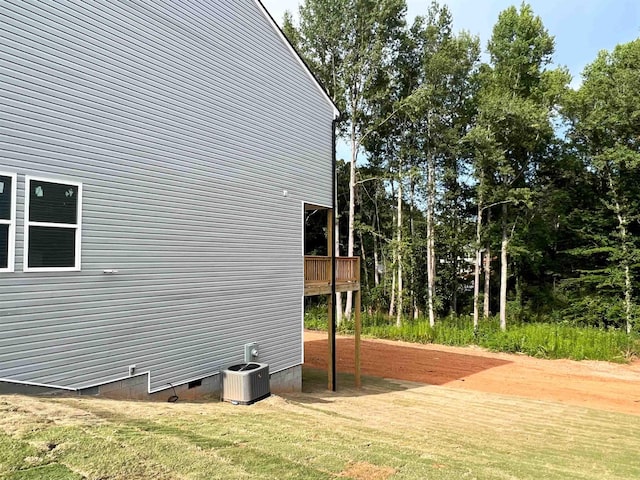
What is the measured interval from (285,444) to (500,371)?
12074mm

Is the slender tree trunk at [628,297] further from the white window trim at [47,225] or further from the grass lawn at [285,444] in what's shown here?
the white window trim at [47,225]

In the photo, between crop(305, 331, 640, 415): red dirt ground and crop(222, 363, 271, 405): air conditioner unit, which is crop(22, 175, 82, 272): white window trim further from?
→ crop(305, 331, 640, 415): red dirt ground

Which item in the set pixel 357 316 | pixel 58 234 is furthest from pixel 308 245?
pixel 58 234

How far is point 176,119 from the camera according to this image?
7977 mm

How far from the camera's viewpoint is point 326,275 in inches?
→ 487

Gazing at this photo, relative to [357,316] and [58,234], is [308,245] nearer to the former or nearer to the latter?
[357,316]

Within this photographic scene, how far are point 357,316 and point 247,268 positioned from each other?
4925mm

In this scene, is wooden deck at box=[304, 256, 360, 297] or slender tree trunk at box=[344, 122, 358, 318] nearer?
wooden deck at box=[304, 256, 360, 297]

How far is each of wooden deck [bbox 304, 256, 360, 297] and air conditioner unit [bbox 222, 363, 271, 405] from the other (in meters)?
3.53

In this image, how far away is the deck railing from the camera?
11855 mm

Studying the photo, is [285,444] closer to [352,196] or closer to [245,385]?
[245,385]

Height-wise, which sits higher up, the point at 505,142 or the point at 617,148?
the point at 505,142

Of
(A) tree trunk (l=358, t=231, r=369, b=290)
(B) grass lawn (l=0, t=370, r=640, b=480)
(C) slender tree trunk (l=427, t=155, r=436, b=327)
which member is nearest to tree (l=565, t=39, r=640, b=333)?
(C) slender tree trunk (l=427, t=155, r=436, b=327)

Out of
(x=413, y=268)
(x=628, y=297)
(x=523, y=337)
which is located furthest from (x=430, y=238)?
(x=628, y=297)
